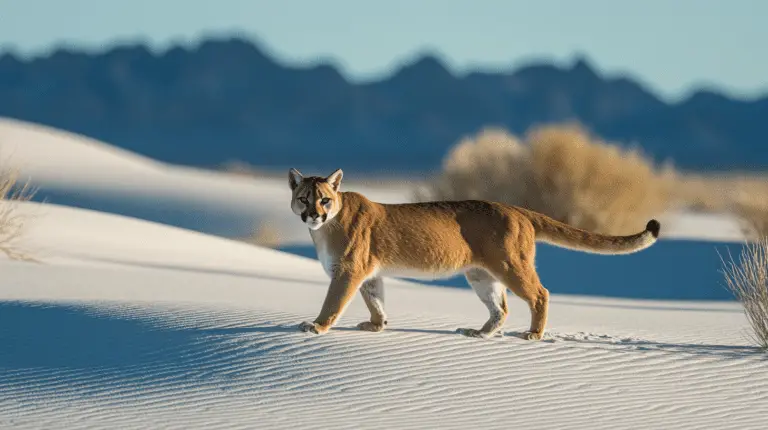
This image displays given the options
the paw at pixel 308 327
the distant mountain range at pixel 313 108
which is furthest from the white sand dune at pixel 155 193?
the distant mountain range at pixel 313 108

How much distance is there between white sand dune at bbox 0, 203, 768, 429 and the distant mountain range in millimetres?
89037

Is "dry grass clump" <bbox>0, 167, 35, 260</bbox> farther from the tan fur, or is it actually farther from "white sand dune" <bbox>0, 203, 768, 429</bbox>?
the tan fur

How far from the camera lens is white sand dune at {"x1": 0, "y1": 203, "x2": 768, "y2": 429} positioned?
7887mm

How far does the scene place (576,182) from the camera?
2423 cm

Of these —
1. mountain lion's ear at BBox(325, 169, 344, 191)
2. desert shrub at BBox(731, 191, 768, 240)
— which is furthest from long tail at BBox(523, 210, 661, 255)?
desert shrub at BBox(731, 191, 768, 240)

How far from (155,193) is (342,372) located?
891 inches

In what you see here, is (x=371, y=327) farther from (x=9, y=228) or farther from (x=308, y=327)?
(x=9, y=228)

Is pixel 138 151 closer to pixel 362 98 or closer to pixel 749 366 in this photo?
pixel 362 98

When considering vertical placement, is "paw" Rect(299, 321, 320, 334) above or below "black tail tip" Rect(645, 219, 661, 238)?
below

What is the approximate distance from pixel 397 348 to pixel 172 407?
1872mm

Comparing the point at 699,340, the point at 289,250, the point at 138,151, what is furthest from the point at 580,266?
the point at 138,151

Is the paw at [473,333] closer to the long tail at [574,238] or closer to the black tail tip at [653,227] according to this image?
the long tail at [574,238]

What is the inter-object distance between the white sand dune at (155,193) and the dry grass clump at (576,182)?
98 centimetres

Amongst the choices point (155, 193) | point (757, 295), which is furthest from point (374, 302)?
point (155, 193)
